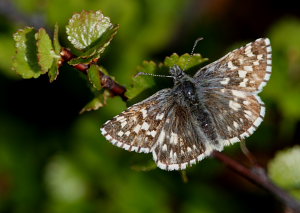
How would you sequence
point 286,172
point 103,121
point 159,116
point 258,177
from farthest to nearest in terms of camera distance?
point 103,121
point 286,172
point 159,116
point 258,177

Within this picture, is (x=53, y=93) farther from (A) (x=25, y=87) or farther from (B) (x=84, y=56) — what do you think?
(B) (x=84, y=56)

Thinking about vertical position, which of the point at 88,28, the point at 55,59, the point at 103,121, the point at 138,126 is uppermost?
the point at 103,121

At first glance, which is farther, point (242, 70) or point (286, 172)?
point (286, 172)

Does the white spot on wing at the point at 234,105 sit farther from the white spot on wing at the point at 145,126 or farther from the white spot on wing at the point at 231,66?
the white spot on wing at the point at 145,126

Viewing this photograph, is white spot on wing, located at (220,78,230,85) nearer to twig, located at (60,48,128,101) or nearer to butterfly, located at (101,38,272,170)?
butterfly, located at (101,38,272,170)

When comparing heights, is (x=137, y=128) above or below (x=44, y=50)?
below

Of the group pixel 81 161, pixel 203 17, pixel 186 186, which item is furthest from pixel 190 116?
pixel 203 17

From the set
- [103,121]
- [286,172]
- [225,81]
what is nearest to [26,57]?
[225,81]

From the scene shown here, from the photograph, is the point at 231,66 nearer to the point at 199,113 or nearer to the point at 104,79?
the point at 199,113

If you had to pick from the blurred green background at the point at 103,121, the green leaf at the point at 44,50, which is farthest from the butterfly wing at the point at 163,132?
the blurred green background at the point at 103,121
